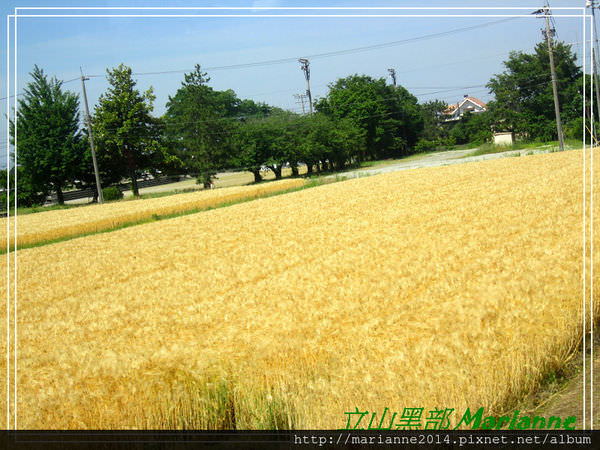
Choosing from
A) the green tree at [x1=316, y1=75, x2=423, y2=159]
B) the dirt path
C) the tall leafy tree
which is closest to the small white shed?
the green tree at [x1=316, y1=75, x2=423, y2=159]

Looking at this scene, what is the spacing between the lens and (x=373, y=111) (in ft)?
287

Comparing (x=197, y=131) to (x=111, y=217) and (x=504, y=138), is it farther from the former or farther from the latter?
(x=504, y=138)

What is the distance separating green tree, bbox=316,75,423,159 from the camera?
87.0m

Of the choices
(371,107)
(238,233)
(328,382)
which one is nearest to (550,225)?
(328,382)

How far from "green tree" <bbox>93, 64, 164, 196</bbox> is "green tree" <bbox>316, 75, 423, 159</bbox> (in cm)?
3581

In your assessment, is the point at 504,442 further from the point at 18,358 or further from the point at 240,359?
the point at 18,358

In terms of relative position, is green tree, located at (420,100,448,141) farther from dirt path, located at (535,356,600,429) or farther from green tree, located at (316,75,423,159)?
dirt path, located at (535,356,600,429)

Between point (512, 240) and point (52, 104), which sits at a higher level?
point (52, 104)

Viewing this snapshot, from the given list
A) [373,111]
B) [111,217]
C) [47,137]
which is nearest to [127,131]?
[47,137]

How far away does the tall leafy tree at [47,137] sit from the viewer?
181 ft

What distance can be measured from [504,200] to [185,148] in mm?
51726

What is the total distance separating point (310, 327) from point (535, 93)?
74676 mm

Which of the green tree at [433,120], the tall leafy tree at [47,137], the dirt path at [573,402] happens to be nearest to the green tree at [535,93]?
the green tree at [433,120]

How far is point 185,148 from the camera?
211ft
